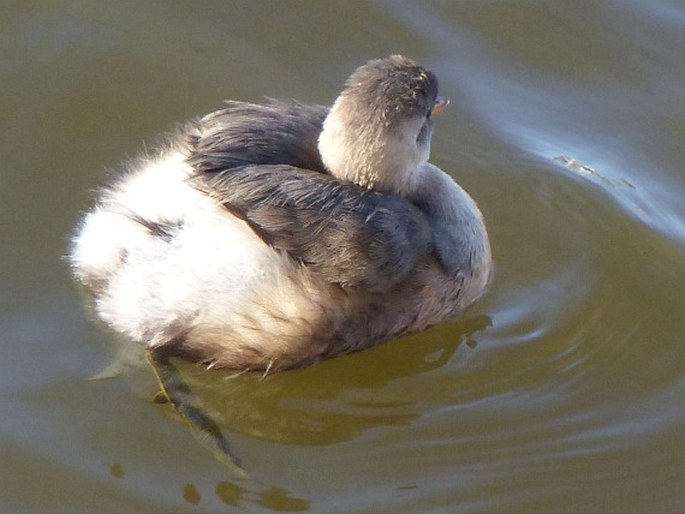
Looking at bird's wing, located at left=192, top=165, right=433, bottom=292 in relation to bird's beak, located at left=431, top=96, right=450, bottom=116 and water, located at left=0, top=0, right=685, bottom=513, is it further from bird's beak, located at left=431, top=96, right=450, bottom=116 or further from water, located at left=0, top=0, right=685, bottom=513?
bird's beak, located at left=431, top=96, right=450, bottom=116

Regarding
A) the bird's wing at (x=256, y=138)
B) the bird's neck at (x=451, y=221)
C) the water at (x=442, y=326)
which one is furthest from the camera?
the bird's neck at (x=451, y=221)

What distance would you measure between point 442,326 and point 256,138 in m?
1.00

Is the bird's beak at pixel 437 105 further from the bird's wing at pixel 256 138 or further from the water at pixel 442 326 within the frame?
the water at pixel 442 326

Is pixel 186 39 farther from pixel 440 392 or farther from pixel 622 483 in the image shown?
pixel 622 483

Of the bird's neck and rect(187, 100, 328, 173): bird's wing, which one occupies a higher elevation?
rect(187, 100, 328, 173): bird's wing

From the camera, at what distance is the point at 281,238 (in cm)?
401

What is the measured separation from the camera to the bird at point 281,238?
4023 millimetres

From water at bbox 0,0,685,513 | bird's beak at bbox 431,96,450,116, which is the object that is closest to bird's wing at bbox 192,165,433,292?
water at bbox 0,0,685,513

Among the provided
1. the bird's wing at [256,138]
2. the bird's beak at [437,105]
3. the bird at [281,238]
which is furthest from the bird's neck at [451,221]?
the bird's wing at [256,138]

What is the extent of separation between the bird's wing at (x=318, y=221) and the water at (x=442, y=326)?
44cm

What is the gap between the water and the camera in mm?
3928

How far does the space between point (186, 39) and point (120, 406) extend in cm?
219

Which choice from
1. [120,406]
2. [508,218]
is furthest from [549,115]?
[120,406]

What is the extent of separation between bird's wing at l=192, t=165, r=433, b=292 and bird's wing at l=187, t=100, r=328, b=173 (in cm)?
8
